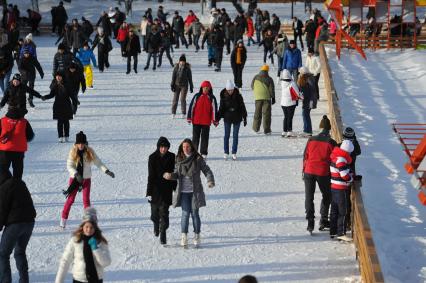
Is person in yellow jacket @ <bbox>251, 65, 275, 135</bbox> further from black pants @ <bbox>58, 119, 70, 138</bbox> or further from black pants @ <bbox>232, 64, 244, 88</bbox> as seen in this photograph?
black pants @ <bbox>232, 64, 244, 88</bbox>

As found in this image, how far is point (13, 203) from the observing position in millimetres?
Result: 8531

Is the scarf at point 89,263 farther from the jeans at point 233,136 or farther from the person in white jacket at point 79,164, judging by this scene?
the jeans at point 233,136

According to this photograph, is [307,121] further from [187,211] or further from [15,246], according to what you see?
[15,246]

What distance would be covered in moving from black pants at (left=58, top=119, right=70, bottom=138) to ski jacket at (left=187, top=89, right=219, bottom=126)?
105 inches

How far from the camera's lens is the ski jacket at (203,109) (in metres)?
14.1

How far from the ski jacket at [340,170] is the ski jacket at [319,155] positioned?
9.3 inches

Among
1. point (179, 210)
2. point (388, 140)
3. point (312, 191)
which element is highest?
point (312, 191)

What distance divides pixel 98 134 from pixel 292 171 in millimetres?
4410

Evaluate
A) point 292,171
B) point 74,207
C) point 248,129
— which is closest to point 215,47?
point 248,129

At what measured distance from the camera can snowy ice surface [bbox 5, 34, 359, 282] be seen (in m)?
9.83

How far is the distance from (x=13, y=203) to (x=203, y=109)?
19.6 feet

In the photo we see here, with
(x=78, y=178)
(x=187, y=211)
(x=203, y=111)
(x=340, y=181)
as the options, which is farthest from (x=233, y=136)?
(x=187, y=211)

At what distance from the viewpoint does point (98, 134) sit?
55.8 ft

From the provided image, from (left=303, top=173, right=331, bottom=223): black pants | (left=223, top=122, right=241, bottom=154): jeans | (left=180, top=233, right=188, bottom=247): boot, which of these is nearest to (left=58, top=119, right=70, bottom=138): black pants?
(left=223, top=122, right=241, bottom=154): jeans
